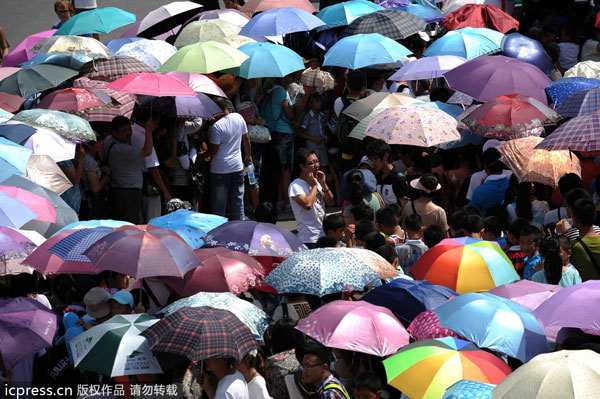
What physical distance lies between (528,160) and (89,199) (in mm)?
4559

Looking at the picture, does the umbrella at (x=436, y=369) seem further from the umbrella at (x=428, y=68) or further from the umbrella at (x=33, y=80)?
the umbrella at (x=428, y=68)

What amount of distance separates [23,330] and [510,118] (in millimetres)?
5961

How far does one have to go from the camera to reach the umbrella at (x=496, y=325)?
6.31 metres

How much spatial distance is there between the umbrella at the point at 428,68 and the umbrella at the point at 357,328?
6.37 m

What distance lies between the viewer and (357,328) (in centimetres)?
649

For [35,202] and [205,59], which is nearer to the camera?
[35,202]

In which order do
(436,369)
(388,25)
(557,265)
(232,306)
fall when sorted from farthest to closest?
(388,25), (557,265), (232,306), (436,369)

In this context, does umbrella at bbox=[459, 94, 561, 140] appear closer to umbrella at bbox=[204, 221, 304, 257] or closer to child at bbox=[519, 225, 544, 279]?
child at bbox=[519, 225, 544, 279]

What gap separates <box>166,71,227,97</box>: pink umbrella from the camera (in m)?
11.0

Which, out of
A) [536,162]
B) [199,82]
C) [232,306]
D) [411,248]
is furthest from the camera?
[199,82]

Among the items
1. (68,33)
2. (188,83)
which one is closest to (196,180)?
(188,83)

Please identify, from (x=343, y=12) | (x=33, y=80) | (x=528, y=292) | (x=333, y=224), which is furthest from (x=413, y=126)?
(x=343, y=12)

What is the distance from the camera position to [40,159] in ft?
31.1

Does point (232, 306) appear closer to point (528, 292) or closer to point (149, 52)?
point (528, 292)
